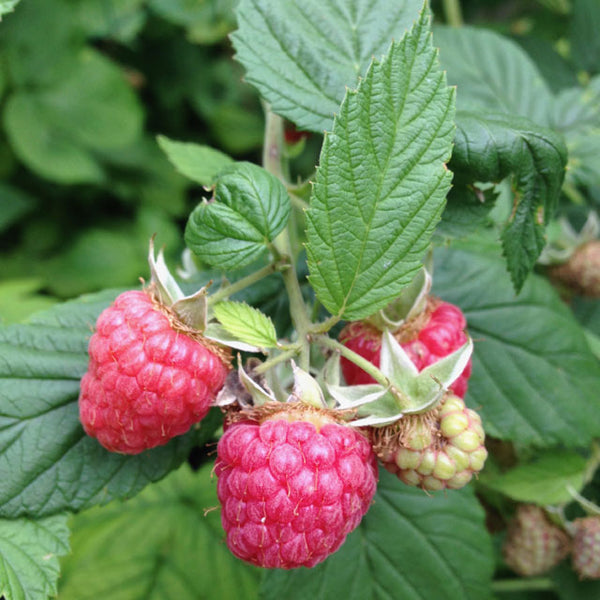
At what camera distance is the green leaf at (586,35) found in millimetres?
1867

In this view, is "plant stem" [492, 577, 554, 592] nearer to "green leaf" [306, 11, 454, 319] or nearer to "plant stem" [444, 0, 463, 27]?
"green leaf" [306, 11, 454, 319]

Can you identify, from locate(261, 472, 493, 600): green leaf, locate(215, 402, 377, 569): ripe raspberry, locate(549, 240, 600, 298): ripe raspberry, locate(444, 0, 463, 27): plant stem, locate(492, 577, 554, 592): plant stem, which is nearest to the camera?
locate(215, 402, 377, 569): ripe raspberry

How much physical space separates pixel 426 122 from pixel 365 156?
81 millimetres

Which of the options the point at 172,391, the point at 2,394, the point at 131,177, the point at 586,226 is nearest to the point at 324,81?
the point at 172,391

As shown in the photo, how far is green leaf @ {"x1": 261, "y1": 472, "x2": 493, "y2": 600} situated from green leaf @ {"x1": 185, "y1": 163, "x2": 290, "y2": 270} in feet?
Result: 1.68

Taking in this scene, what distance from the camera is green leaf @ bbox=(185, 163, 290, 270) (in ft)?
2.66

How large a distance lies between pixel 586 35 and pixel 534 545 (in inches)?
57.0

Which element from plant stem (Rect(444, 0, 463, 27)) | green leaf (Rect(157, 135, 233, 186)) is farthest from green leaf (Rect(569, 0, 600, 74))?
green leaf (Rect(157, 135, 233, 186))

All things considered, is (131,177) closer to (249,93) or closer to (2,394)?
(249,93)

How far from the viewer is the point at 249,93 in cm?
255

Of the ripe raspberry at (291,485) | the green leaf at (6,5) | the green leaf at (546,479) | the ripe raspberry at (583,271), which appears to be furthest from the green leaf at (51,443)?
the ripe raspberry at (583,271)

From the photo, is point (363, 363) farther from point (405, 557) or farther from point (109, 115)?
point (109, 115)

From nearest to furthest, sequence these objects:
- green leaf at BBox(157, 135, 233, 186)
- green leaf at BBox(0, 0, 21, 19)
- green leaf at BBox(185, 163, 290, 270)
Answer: green leaf at BBox(185, 163, 290, 270)
green leaf at BBox(0, 0, 21, 19)
green leaf at BBox(157, 135, 233, 186)

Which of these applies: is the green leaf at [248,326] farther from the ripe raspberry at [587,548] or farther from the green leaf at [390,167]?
the ripe raspberry at [587,548]
